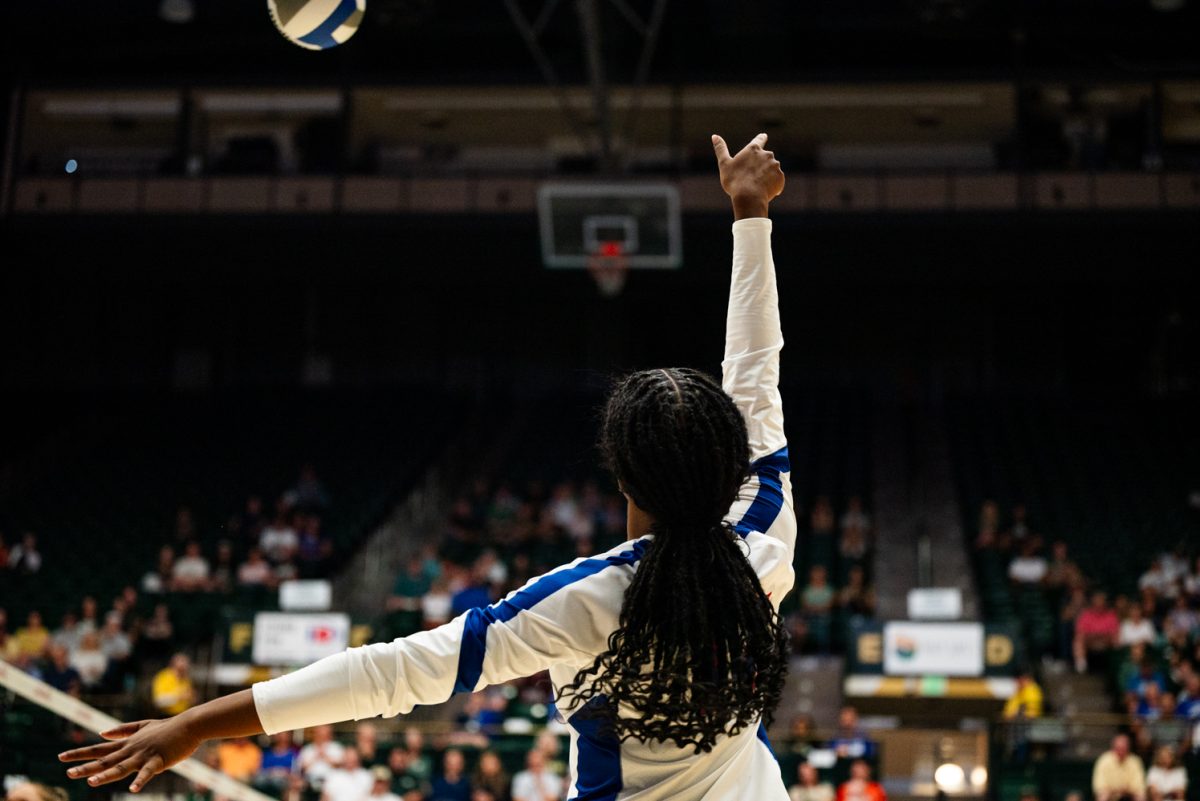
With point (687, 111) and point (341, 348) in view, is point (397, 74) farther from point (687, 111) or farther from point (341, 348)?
point (341, 348)

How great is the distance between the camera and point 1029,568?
17141mm

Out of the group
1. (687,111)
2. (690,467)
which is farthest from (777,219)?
(690,467)

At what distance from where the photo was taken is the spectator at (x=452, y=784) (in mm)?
12117

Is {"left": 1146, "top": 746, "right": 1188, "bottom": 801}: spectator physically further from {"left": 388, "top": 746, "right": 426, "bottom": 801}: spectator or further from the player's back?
the player's back

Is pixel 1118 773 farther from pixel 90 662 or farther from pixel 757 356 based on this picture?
pixel 757 356

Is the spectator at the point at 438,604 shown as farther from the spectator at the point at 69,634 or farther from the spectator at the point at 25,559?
the spectator at the point at 25,559

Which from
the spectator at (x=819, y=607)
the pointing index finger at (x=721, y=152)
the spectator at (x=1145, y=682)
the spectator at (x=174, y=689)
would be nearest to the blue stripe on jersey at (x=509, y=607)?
the pointing index finger at (x=721, y=152)

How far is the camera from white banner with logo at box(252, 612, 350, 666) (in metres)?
14.6

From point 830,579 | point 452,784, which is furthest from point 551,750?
point 830,579

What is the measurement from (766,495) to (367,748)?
10925 mm

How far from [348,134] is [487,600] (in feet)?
36.3

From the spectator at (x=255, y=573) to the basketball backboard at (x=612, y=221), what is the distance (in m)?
5.33

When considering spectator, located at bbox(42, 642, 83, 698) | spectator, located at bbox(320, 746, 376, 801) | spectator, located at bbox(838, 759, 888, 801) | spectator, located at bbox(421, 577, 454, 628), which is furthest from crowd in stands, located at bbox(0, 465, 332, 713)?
spectator, located at bbox(838, 759, 888, 801)

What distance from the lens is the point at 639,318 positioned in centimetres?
2791
